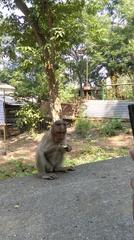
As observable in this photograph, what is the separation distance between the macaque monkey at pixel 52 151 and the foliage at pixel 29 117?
32.8 feet

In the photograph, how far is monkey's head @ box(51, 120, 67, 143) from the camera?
5.75 metres

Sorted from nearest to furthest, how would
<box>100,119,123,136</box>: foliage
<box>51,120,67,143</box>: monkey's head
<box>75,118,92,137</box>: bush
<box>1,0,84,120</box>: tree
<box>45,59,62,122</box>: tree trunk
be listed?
<box>51,120,67,143</box>: monkey's head < <box>1,0,84,120</box>: tree < <box>45,59,62,122</box>: tree trunk < <box>100,119,123,136</box>: foliage < <box>75,118,92,137</box>: bush

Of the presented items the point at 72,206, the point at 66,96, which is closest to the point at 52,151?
the point at 72,206

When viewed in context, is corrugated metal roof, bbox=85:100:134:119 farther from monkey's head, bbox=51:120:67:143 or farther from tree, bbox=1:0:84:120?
monkey's head, bbox=51:120:67:143

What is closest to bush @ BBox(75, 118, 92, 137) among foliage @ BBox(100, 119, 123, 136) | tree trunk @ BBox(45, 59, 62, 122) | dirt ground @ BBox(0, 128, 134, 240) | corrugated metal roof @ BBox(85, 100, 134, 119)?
foliage @ BBox(100, 119, 123, 136)

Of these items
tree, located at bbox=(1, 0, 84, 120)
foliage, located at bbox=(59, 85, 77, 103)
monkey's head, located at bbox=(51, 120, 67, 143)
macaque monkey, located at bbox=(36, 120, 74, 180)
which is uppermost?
tree, located at bbox=(1, 0, 84, 120)

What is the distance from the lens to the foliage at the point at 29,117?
1652 cm

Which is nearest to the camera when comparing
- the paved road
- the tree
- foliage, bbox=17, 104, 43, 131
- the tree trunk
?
the paved road

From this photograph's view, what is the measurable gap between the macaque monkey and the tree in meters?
6.09

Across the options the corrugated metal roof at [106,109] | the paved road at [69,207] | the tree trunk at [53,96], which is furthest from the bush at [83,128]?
the paved road at [69,207]

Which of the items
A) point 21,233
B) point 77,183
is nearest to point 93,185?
point 77,183

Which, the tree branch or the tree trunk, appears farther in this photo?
the tree trunk

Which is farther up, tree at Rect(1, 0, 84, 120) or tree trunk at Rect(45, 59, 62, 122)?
tree at Rect(1, 0, 84, 120)

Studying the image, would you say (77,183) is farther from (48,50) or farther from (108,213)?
(48,50)
